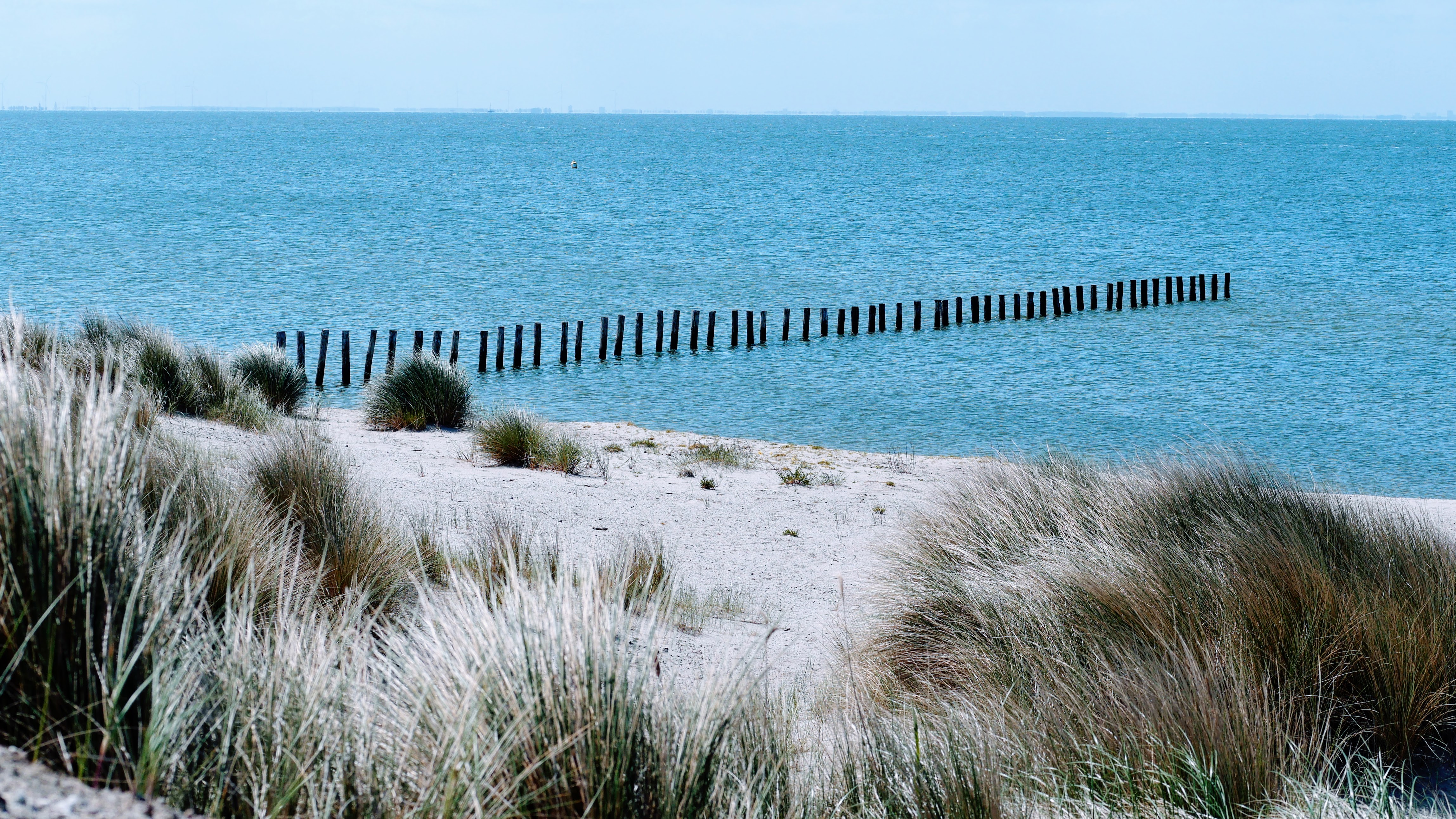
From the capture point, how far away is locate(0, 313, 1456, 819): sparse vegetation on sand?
285 cm

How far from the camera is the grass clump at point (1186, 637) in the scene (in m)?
4.38

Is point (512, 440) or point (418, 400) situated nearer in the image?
point (512, 440)

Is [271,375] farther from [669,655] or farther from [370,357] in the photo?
[669,655]

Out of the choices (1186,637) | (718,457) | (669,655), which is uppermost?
(1186,637)

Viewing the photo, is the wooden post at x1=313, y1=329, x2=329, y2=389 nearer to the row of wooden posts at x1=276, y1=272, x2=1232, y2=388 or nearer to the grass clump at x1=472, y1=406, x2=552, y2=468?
the row of wooden posts at x1=276, y1=272, x2=1232, y2=388

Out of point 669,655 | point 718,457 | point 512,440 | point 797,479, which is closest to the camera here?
point 669,655

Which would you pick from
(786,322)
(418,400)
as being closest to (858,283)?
(786,322)

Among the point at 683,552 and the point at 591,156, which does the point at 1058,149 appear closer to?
the point at 591,156

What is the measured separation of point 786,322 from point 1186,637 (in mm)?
24205

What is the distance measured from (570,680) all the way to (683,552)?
20.6 feet

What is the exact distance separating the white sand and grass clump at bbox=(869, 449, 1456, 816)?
2.63ft

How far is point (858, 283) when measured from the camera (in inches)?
1522

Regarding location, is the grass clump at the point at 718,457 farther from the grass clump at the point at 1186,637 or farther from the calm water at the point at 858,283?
the grass clump at the point at 1186,637

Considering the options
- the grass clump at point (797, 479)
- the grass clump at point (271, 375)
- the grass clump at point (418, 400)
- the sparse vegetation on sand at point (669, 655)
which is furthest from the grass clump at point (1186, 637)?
the grass clump at point (271, 375)
